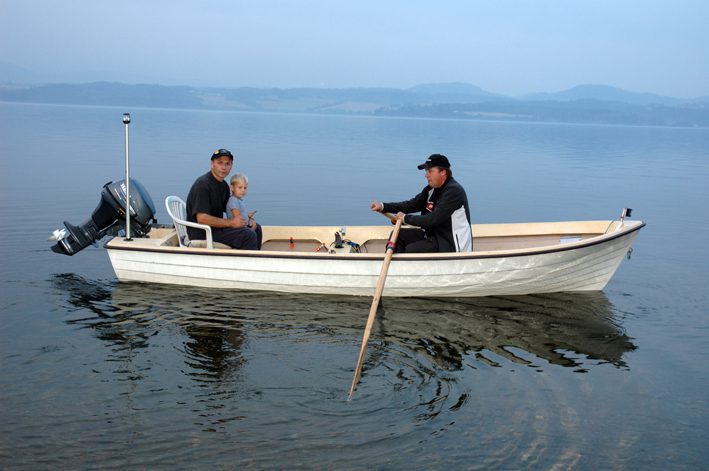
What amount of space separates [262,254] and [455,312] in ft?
8.31

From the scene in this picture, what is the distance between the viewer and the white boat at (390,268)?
9.15 meters

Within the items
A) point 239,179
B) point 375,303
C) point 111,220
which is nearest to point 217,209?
point 239,179

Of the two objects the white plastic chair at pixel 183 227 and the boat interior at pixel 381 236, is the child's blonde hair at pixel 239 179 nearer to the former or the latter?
the white plastic chair at pixel 183 227

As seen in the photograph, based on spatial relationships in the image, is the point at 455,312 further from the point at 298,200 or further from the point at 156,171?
the point at 156,171

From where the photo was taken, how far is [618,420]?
6328 millimetres

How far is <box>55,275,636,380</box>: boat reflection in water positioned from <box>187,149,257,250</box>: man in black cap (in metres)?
0.71

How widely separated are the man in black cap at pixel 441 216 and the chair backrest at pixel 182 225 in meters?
2.20

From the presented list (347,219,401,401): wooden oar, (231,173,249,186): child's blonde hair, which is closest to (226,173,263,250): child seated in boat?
(231,173,249,186): child's blonde hair

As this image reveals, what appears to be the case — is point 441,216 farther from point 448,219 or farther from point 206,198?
point 206,198

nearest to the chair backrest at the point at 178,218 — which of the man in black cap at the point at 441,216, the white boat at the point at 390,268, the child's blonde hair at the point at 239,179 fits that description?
the white boat at the point at 390,268

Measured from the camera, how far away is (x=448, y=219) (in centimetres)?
927

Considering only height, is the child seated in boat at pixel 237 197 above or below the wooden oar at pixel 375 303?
above

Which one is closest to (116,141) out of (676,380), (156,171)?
(156,171)

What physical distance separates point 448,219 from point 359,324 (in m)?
1.79
